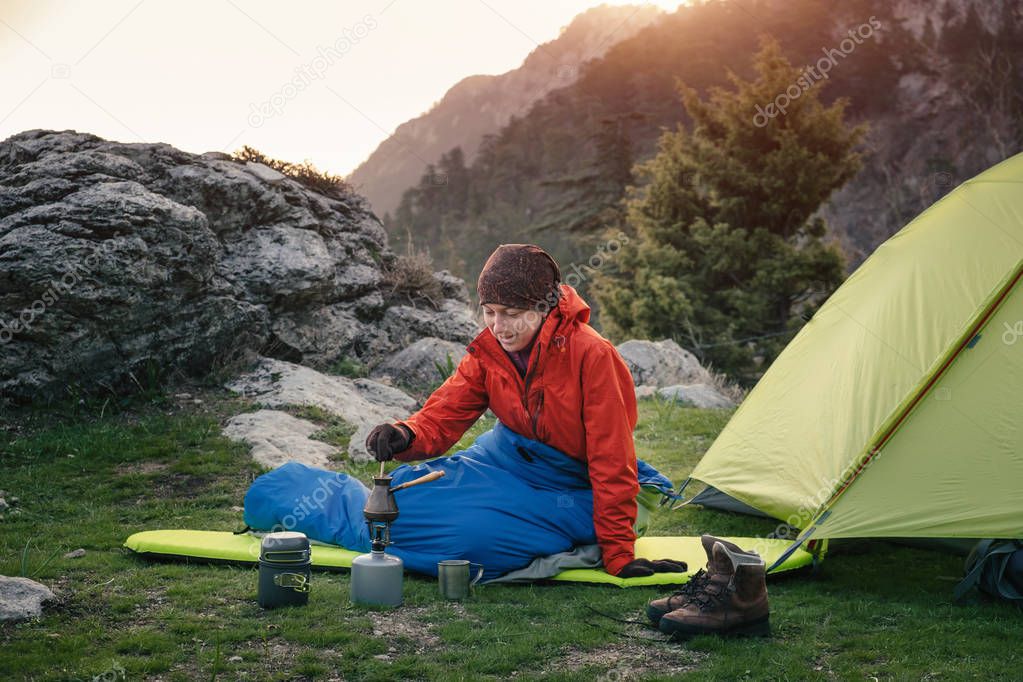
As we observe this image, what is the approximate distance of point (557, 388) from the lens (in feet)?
12.4

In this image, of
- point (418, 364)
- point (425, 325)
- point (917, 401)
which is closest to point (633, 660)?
point (917, 401)

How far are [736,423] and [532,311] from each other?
2063 mm

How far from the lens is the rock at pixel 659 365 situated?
36.0 feet

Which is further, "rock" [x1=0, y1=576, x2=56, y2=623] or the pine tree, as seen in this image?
the pine tree

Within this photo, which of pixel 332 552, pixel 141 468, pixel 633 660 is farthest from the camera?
pixel 141 468

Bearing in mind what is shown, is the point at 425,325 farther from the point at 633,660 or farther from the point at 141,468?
the point at 633,660

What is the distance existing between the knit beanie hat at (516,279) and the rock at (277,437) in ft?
9.90

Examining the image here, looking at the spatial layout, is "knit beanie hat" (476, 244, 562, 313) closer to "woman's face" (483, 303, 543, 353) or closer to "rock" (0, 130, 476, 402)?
"woman's face" (483, 303, 543, 353)

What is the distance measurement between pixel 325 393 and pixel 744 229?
36.6 ft

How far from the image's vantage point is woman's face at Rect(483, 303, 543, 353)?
375cm

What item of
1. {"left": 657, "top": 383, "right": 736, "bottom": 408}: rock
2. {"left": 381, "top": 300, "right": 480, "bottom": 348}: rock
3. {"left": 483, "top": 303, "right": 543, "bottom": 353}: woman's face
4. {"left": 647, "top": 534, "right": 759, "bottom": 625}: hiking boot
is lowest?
{"left": 657, "top": 383, "right": 736, "bottom": 408}: rock

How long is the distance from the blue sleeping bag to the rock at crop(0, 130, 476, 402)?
348 cm

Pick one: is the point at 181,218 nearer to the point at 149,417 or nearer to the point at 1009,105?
the point at 149,417

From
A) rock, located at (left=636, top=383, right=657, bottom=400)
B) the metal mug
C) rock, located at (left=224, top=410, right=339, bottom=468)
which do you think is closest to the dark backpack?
the metal mug
